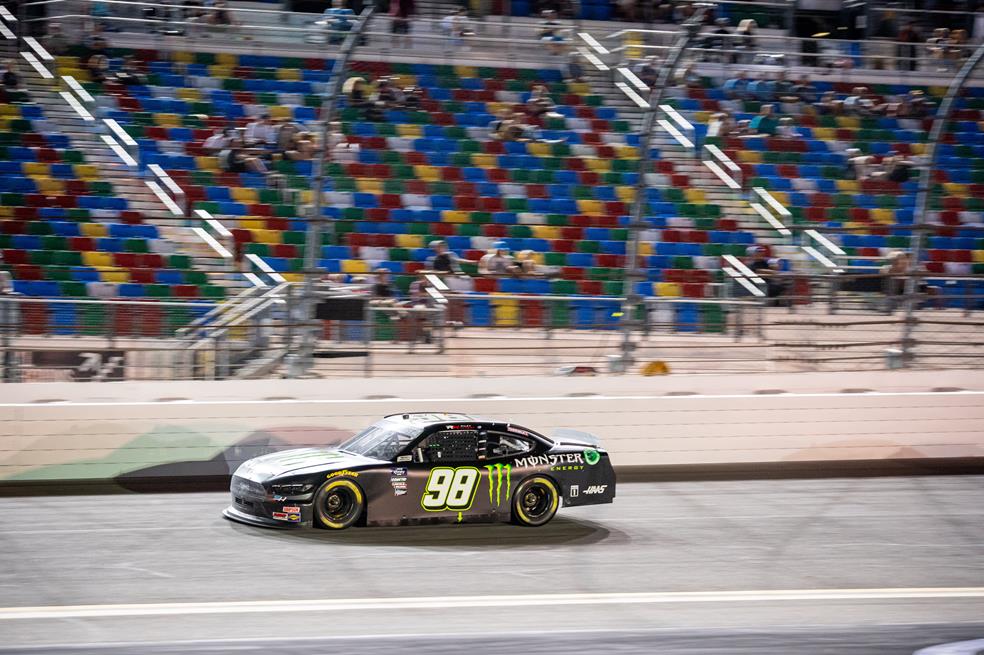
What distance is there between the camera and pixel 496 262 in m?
16.9

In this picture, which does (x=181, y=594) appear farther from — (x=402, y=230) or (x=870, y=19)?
(x=870, y=19)

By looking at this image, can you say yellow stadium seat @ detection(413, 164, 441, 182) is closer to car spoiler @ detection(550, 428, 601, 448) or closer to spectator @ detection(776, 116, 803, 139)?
spectator @ detection(776, 116, 803, 139)

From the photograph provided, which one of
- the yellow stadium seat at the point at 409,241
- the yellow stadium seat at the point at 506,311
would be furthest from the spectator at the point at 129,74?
the yellow stadium seat at the point at 506,311

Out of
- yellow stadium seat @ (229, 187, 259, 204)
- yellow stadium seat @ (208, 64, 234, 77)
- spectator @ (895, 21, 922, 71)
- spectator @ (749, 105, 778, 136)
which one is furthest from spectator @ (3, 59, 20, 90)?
spectator @ (895, 21, 922, 71)

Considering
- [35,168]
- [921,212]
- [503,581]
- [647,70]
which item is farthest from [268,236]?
[647,70]

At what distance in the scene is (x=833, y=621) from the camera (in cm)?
Result: 824

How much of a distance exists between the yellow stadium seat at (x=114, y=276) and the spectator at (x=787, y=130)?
11687 millimetres

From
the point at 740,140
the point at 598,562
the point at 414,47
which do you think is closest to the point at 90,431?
the point at 598,562

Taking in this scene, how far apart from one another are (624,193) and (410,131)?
342cm

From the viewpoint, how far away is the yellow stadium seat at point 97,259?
1512 cm

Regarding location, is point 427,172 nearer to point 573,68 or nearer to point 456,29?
point 456,29

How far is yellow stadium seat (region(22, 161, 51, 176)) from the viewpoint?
55.2 feet

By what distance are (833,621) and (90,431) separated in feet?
25.1

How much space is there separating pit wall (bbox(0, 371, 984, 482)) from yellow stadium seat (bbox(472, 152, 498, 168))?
5272 mm
